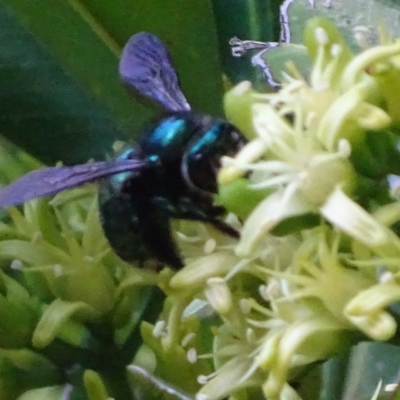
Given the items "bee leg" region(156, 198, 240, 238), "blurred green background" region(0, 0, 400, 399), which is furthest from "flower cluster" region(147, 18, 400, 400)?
"blurred green background" region(0, 0, 400, 399)

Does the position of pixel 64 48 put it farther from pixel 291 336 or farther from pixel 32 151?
pixel 291 336

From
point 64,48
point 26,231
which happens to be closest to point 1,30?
point 64,48

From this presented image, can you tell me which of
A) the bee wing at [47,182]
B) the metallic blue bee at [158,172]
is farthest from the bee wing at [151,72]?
the bee wing at [47,182]

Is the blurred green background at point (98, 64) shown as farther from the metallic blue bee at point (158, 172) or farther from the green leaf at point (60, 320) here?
the green leaf at point (60, 320)

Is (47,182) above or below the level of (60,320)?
above

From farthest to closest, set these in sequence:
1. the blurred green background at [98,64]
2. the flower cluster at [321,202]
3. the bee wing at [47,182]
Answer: the blurred green background at [98,64] < the bee wing at [47,182] < the flower cluster at [321,202]

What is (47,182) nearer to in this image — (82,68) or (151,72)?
(151,72)

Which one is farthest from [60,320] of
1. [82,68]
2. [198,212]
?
[82,68]

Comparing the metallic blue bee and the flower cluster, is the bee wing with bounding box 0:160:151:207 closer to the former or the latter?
the metallic blue bee
